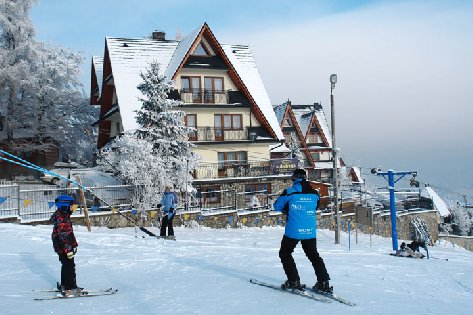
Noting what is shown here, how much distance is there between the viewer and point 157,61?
99.5ft

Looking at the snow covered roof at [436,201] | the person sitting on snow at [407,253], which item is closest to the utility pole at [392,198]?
the person sitting on snow at [407,253]

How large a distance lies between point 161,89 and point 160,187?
637 centimetres

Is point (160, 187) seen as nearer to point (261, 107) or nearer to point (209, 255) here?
point (209, 255)

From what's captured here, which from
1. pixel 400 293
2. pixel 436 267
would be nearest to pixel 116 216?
pixel 436 267

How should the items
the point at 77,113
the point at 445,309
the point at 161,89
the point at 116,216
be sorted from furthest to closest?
the point at 77,113 → the point at 161,89 → the point at 116,216 → the point at 445,309

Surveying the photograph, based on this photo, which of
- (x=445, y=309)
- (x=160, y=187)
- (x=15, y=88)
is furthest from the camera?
(x=15, y=88)

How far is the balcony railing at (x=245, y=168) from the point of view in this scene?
102ft

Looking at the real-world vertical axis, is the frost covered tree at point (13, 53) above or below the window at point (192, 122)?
above

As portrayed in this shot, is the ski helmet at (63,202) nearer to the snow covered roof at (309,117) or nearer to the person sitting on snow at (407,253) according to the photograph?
the person sitting on snow at (407,253)

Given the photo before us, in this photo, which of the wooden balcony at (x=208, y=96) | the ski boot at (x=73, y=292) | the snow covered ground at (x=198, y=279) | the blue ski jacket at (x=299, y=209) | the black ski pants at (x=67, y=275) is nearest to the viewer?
the snow covered ground at (x=198, y=279)

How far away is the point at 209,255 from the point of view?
11750 mm

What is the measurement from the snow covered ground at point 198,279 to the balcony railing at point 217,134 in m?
17.7

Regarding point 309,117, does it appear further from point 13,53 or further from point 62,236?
point 62,236

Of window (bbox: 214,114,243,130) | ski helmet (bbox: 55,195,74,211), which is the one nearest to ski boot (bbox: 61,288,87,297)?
ski helmet (bbox: 55,195,74,211)
